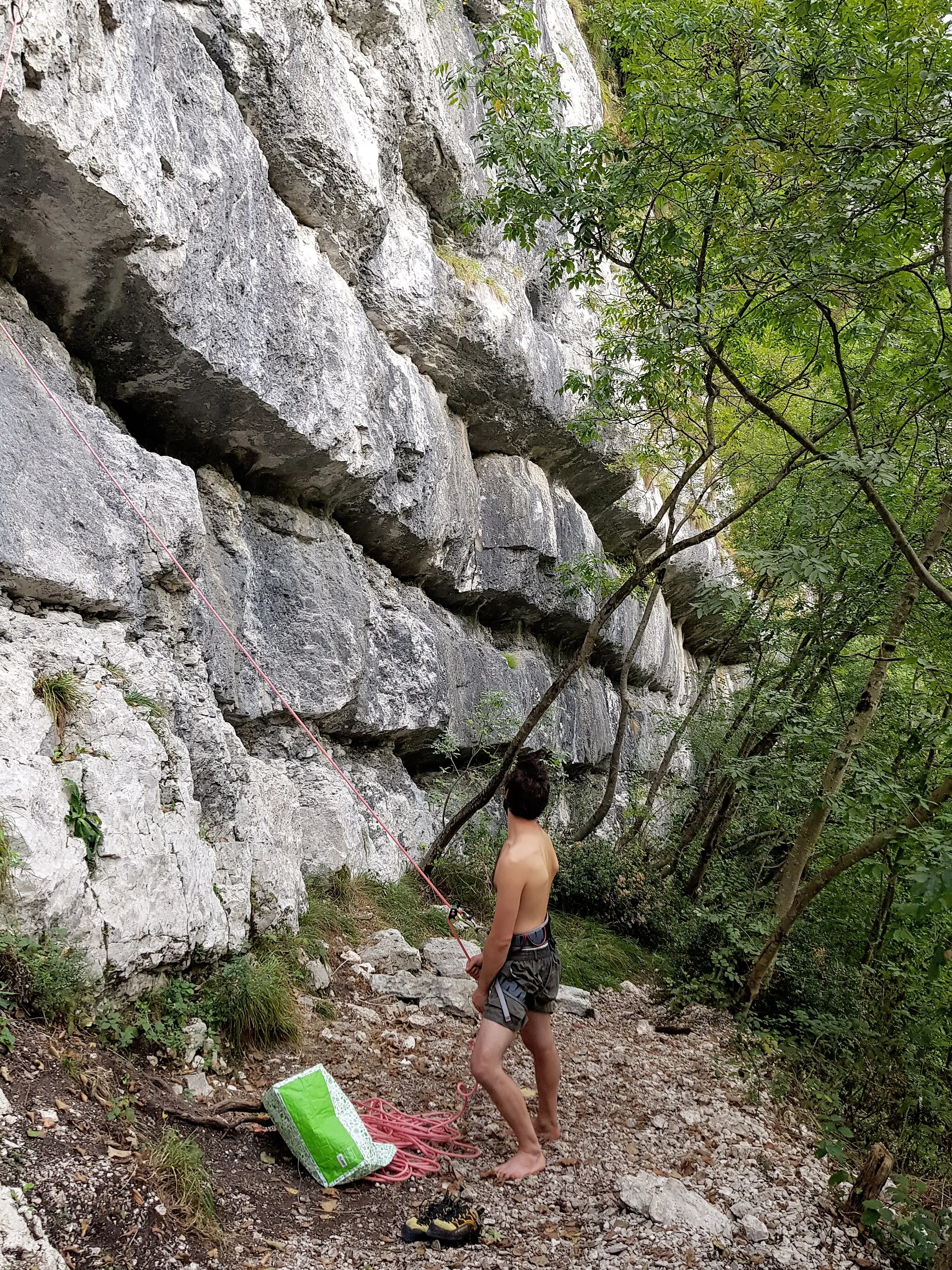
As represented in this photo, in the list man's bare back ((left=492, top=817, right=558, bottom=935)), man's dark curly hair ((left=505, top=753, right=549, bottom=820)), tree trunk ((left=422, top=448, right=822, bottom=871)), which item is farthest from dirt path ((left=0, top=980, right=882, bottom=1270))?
tree trunk ((left=422, top=448, right=822, bottom=871))

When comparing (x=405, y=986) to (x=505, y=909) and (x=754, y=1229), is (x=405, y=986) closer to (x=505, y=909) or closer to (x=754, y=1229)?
(x=505, y=909)

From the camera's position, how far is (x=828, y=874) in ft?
18.9

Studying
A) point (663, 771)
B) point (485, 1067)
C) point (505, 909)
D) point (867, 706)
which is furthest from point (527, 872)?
point (663, 771)

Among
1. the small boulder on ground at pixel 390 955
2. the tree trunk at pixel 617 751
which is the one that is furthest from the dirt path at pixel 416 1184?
the tree trunk at pixel 617 751

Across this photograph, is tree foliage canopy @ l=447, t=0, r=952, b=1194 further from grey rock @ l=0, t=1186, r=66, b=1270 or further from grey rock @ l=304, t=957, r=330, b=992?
grey rock @ l=304, t=957, r=330, b=992

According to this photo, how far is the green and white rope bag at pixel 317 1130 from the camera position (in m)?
3.49

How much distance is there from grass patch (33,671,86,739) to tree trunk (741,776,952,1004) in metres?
3.91

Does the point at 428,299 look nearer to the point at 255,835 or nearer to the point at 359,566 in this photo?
the point at 359,566

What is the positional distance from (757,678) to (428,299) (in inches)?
237

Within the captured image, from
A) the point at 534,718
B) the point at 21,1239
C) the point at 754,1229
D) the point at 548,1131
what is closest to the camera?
the point at 21,1239

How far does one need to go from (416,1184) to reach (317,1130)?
0.60m

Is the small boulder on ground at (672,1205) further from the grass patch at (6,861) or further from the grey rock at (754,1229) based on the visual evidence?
the grass patch at (6,861)

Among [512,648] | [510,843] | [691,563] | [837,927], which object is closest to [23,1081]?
[510,843]

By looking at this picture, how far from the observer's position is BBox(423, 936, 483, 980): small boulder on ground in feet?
22.0
